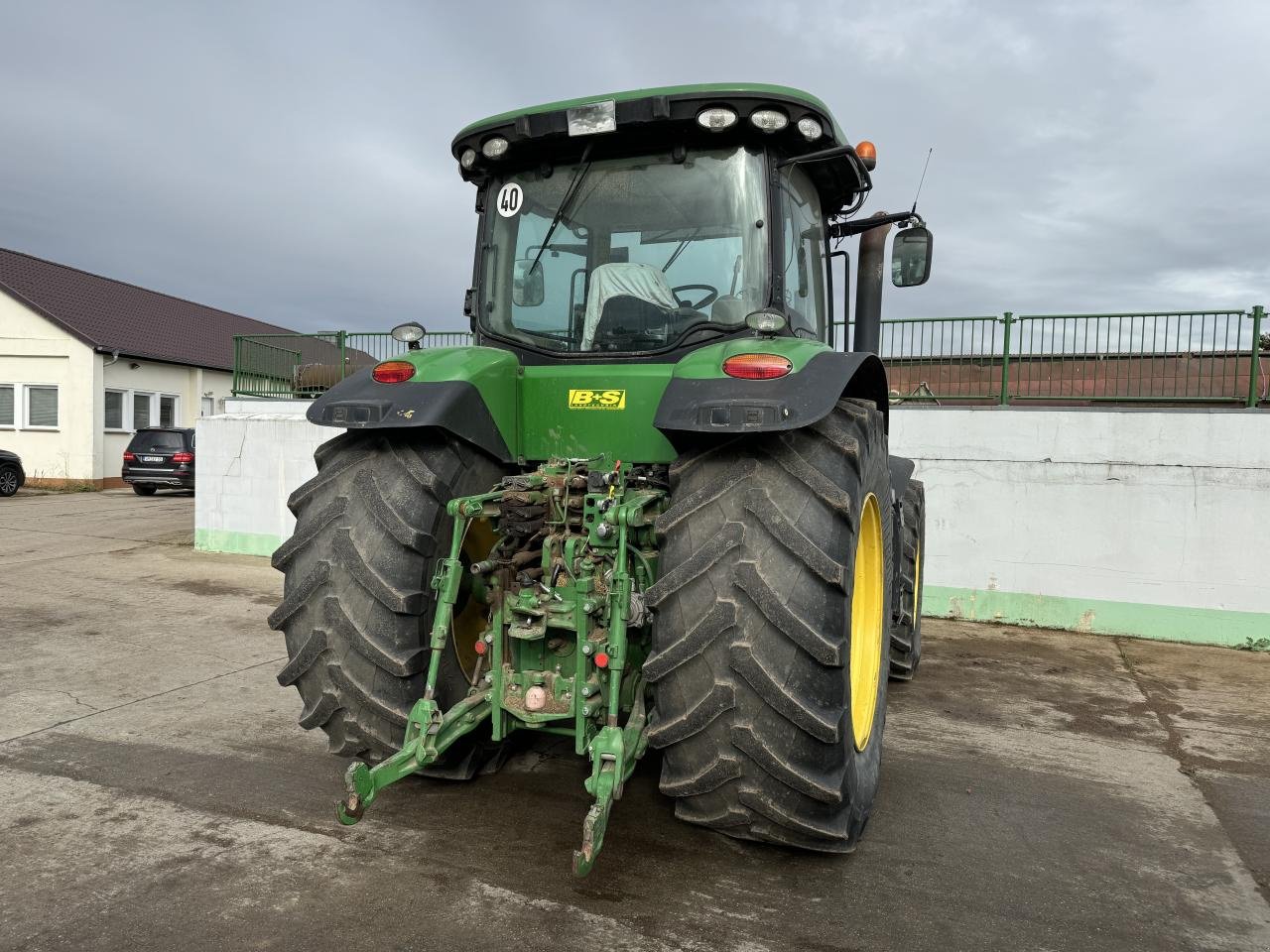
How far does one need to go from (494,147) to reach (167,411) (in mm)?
22356

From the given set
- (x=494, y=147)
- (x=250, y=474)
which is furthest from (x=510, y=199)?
(x=250, y=474)

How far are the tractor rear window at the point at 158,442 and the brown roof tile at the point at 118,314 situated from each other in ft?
12.0

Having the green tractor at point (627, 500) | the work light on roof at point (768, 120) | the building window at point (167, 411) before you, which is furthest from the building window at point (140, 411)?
the work light on roof at point (768, 120)

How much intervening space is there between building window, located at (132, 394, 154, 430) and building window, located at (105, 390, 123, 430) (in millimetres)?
403

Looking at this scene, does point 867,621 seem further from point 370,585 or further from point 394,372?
point 394,372

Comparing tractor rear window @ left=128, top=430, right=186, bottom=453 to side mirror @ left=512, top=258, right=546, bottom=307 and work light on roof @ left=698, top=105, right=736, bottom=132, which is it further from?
work light on roof @ left=698, top=105, right=736, bottom=132

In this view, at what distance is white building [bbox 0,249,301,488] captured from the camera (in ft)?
65.2

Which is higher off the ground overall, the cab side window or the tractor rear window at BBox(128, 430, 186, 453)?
the cab side window

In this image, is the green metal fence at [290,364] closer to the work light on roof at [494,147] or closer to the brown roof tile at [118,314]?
the work light on roof at [494,147]

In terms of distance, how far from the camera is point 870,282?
4402mm

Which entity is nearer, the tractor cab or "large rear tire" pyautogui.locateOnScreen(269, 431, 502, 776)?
"large rear tire" pyautogui.locateOnScreen(269, 431, 502, 776)

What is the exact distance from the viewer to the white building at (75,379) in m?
19.9

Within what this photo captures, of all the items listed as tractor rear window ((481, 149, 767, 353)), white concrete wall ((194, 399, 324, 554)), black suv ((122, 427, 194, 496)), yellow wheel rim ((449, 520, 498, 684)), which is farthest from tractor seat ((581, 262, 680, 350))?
black suv ((122, 427, 194, 496))

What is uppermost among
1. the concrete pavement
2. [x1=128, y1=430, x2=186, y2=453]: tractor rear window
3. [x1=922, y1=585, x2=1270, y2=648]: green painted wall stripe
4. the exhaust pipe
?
the exhaust pipe
